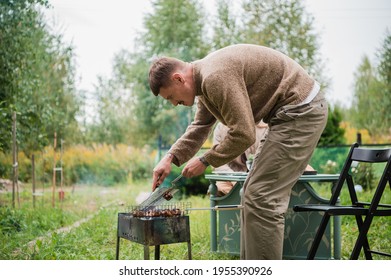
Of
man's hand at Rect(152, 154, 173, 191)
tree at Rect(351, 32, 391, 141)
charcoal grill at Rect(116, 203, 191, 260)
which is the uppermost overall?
tree at Rect(351, 32, 391, 141)

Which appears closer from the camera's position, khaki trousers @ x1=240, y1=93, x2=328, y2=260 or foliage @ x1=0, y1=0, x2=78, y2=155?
khaki trousers @ x1=240, y1=93, x2=328, y2=260

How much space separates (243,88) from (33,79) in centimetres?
349

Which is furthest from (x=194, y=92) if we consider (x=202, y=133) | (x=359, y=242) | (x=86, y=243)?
(x=86, y=243)

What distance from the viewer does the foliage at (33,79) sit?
200 inches

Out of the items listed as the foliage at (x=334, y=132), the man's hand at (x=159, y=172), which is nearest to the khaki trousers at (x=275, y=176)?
the man's hand at (x=159, y=172)

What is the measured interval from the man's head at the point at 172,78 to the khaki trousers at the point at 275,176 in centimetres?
47

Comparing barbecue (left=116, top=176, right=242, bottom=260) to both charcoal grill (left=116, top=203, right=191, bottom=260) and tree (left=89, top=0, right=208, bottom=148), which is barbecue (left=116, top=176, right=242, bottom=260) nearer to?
charcoal grill (left=116, top=203, right=191, bottom=260)

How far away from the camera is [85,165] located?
6.84m

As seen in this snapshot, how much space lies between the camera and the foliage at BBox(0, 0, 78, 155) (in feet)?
16.7

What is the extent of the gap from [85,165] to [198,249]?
3.05 meters

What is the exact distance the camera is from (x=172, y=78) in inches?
107

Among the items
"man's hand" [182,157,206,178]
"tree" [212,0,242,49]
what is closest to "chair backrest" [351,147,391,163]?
"man's hand" [182,157,206,178]

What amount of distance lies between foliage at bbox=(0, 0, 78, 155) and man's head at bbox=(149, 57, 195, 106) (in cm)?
236
